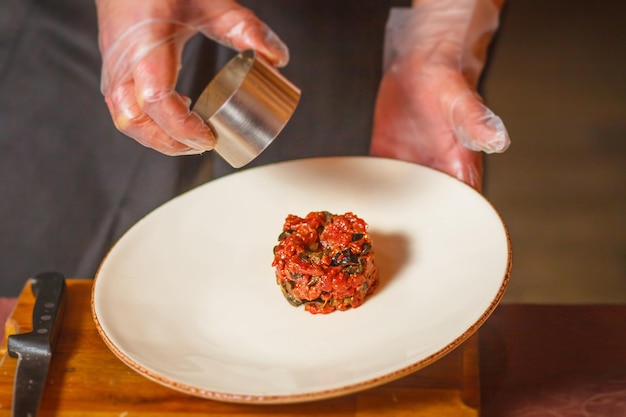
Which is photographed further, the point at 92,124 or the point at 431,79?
the point at 92,124

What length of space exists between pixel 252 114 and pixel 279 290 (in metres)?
0.24

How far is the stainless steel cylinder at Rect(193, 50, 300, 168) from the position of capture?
102 cm

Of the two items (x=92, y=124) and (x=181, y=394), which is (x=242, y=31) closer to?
(x=92, y=124)

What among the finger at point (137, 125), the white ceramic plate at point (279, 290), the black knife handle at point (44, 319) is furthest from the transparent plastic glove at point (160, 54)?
the black knife handle at point (44, 319)

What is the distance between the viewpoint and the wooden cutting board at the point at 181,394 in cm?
89

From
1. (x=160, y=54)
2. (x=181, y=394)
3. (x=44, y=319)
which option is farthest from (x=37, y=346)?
(x=160, y=54)

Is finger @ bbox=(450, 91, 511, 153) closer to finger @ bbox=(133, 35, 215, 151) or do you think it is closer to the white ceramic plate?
the white ceramic plate

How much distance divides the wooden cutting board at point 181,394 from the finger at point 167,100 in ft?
1.02

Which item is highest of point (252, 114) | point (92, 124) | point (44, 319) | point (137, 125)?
point (252, 114)

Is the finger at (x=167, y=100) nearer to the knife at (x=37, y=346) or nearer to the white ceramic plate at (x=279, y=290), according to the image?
the white ceramic plate at (x=279, y=290)

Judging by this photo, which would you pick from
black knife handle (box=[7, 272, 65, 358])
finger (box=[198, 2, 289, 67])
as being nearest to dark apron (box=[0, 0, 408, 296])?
finger (box=[198, 2, 289, 67])

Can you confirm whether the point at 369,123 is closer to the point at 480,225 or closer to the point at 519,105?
the point at 480,225

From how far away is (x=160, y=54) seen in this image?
1.25 m

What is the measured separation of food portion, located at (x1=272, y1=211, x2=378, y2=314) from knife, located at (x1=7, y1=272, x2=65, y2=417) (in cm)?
31
